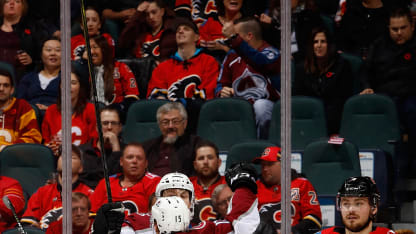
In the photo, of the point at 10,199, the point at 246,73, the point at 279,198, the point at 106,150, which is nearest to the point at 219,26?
the point at 246,73

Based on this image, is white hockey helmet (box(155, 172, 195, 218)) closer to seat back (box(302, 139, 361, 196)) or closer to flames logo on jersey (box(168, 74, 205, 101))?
flames logo on jersey (box(168, 74, 205, 101))

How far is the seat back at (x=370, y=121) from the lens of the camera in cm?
332

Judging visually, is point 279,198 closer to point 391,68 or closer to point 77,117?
point 391,68

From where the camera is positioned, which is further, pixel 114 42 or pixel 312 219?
pixel 114 42

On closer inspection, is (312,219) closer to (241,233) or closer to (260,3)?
(241,233)

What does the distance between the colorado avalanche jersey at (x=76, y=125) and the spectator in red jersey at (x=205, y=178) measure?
0.47m

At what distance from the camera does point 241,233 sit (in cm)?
311

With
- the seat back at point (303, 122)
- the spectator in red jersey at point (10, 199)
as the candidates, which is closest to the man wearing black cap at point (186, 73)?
the seat back at point (303, 122)

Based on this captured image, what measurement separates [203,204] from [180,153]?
25 centimetres

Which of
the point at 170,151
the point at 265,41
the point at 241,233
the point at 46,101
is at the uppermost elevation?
the point at 265,41

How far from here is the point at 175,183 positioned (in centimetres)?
325

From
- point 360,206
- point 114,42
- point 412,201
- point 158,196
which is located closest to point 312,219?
point 360,206

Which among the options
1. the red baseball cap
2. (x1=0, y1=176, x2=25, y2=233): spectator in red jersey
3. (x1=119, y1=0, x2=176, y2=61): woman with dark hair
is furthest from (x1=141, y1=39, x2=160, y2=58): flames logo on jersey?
(x1=0, y1=176, x2=25, y2=233): spectator in red jersey

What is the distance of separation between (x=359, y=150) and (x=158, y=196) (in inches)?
35.7
